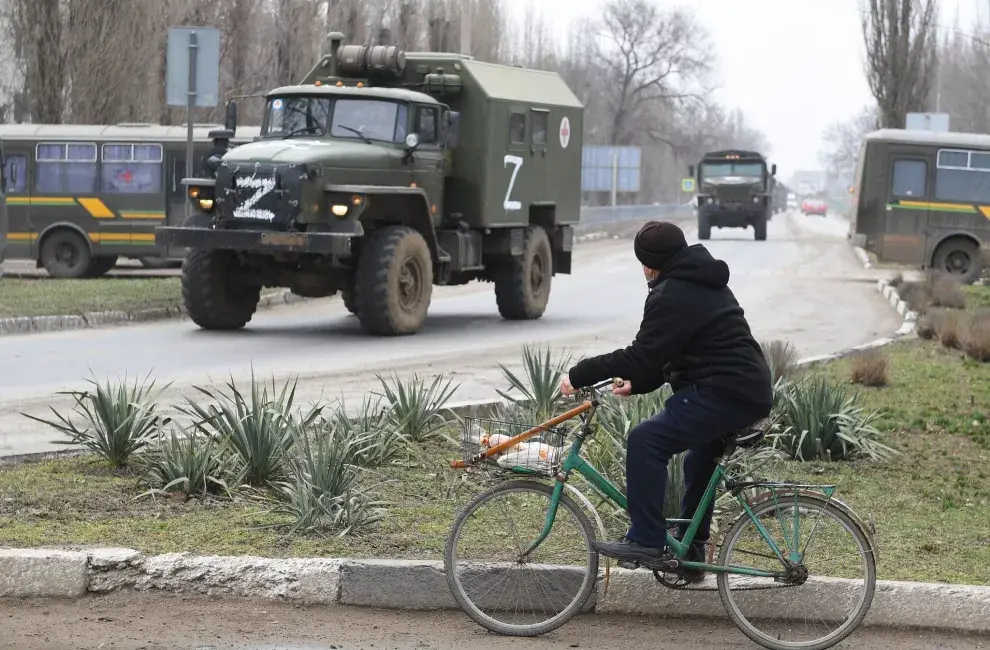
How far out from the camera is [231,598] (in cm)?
649

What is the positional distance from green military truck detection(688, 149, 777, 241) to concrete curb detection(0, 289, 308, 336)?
1282 inches

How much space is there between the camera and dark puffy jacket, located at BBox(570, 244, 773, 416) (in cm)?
589

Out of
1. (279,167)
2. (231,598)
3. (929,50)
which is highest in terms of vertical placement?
(929,50)

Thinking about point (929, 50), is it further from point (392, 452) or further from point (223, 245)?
point (392, 452)

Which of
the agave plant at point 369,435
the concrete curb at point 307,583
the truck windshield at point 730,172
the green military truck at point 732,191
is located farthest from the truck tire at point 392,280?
the truck windshield at point 730,172

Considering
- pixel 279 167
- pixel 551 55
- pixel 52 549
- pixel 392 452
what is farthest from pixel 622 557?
pixel 551 55

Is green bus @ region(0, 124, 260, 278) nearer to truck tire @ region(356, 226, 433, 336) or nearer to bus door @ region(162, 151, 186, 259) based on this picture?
bus door @ region(162, 151, 186, 259)

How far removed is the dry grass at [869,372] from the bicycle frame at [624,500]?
23.8 ft

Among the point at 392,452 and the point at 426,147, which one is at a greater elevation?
the point at 426,147

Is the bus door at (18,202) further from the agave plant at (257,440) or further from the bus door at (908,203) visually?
the agave plant at (257,440)

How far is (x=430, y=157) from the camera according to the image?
60.3 ft

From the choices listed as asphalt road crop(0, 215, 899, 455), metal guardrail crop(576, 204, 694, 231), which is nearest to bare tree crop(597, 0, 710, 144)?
metal guardrail crop(576, 204, 694, 231)

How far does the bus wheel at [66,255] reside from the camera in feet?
90.2

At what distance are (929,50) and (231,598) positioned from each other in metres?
42.8
